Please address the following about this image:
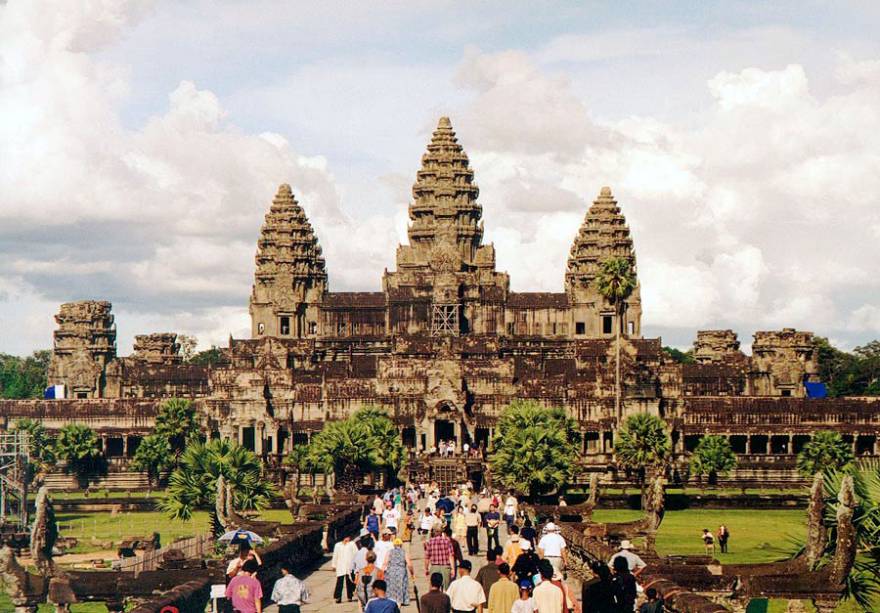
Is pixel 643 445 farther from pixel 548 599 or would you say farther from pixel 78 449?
pixel 548 599

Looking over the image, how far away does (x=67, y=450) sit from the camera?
137m

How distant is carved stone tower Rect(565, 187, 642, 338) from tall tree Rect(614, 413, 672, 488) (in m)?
53.9

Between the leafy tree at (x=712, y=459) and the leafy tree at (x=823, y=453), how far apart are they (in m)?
5.68

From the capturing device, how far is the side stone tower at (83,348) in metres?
192

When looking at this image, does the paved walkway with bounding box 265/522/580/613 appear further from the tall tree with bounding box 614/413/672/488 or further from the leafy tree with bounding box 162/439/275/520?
the tall tree with bounding box 614/413/672/488

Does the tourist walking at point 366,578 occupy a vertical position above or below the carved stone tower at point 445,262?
below

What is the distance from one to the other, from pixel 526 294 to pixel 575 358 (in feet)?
A: 58.6

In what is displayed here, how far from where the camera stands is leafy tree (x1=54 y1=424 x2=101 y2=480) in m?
137

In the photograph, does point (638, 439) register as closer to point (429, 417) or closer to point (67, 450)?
point (429, 417)

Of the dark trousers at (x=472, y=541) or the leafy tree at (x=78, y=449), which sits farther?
the leafy tree at (x=78, y=449)

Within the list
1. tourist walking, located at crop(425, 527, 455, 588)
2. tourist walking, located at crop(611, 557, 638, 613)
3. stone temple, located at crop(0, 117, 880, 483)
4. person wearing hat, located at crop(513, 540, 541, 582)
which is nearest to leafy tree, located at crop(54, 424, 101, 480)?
stone temple, located at crop(0, 117, 880, 483)

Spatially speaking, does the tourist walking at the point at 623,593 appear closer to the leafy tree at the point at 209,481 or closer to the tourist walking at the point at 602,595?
the tourist walking at the point at 602,595

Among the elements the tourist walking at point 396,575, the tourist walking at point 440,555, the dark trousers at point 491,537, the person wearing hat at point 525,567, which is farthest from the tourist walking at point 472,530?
the tourist walking at point 396,575

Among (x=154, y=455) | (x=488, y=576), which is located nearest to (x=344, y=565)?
(x=488, y=576)
